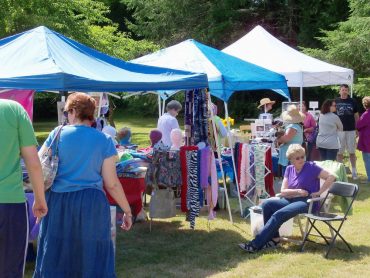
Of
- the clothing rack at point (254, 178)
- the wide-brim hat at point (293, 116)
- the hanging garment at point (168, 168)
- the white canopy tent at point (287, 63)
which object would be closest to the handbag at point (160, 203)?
the hanging garment at point (168, 168)

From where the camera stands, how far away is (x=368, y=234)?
6.38 metres

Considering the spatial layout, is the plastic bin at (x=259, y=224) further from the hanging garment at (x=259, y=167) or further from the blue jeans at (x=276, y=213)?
the hanging garment at (x=259, y=167)

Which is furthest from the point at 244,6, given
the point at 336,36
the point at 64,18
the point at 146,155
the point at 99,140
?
the point at 99,140

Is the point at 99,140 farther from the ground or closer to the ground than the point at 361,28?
closer to the ground

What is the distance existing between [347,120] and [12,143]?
794 centimetres

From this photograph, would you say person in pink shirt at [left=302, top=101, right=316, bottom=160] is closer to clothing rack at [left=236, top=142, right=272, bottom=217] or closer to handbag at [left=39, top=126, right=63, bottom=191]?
clothing rack at [left=236, top=142, right=272, bottom=217]

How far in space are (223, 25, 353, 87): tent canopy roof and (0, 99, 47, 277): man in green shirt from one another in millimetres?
8268

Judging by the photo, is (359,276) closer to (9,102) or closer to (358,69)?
(9,102)

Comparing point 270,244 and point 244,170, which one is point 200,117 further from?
point 270,244

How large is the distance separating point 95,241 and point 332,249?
294 centimetres

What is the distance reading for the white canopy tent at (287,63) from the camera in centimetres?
1105

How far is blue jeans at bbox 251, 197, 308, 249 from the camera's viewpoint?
221 inches

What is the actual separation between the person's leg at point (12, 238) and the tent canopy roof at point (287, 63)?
8332 mm

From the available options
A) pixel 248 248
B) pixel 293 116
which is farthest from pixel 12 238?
pixel 293 116
